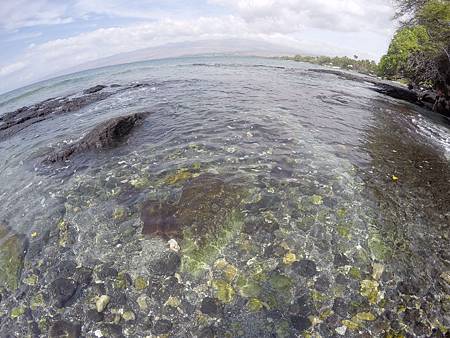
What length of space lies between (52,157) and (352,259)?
16.9 m

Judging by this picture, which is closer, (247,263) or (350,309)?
(350,309)

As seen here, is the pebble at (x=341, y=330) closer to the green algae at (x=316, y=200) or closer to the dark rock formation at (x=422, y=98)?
the green algae at (x=316, y=200)

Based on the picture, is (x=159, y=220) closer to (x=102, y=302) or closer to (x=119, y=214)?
(x=119, y=214)

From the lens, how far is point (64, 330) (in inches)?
300

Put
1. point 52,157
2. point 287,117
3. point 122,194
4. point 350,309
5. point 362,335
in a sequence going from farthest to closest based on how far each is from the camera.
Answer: point 287,117
point 52,157
point 122,194
point 350,309
point 362,335

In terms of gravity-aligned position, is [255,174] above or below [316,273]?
above

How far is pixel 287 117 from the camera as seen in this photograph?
21.2 m

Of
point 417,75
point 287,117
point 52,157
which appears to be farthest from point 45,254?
point 417,75

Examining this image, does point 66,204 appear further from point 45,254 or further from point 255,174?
point 255,174

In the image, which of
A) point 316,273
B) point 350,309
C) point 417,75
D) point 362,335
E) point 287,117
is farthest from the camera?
point 417,75

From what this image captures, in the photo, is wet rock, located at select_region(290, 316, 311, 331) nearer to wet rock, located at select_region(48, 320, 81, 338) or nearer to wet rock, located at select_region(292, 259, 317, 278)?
wet rock, located at select_region(292, 259, 317, 278)

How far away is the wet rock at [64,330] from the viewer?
751 cm

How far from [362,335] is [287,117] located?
53.1 feet

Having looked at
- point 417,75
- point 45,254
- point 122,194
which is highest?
point 417,75
